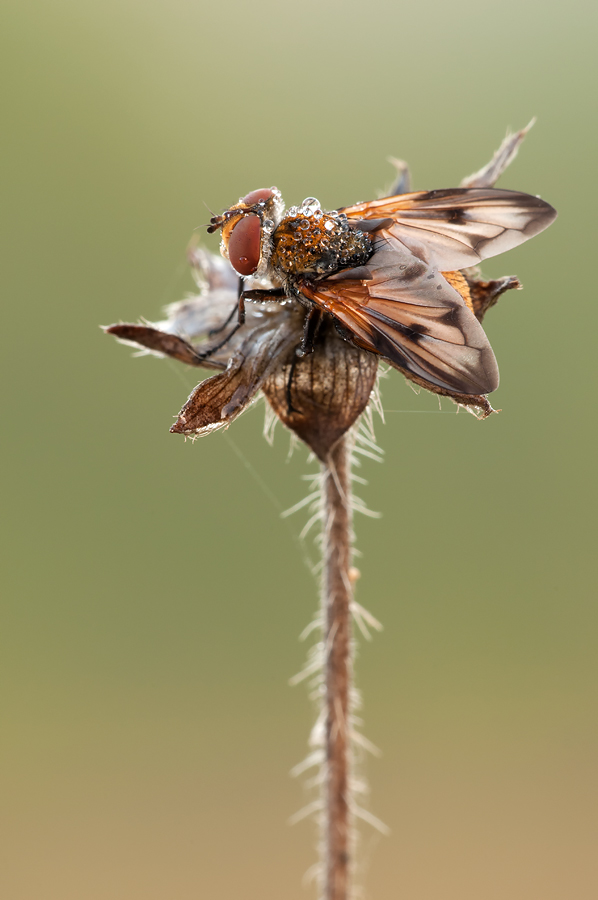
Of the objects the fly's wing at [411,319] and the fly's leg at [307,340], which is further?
the fly's leg at [307,340]

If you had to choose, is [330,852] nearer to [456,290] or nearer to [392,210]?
[456,290]

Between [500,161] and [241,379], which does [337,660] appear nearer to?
[241,379]

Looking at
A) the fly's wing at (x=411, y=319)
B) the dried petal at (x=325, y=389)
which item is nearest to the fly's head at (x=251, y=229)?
the fly's wing at (x=411, y=319)

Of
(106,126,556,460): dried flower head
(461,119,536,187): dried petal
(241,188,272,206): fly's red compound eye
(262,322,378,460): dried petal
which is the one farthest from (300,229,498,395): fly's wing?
(461,119,536,187): dried petal

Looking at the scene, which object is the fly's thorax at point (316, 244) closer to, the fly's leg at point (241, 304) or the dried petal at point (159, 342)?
the fly's leg at point (241, 304)

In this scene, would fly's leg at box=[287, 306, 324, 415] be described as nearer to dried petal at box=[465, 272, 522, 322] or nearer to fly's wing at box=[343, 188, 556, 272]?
fly's wing at box=[343, 188, 556, 272]

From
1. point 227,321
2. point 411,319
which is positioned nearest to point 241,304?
point 227,321
